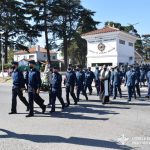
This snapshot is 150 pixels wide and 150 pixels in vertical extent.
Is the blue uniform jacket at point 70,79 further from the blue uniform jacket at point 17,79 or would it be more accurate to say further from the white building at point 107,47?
the white building at point 107,47

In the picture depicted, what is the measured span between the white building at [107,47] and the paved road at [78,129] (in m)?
18.1

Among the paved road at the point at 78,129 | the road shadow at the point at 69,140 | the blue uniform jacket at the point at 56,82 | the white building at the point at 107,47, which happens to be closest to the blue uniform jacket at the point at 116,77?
the paved road at the point at 78,129

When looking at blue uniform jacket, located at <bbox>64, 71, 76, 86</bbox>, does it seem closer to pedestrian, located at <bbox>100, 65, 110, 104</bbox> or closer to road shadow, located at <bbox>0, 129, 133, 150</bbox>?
pedestrian, located at <bbox>100, 65, 110, 104</bbox>

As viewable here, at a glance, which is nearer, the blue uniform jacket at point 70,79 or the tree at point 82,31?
the blue uniform jacket at point 70,79

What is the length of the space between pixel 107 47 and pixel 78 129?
22767 millimetres

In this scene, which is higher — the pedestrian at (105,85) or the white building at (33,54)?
the white building at (33,54)

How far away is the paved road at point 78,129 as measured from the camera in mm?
8359

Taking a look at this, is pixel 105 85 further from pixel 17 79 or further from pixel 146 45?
pixel 146 45

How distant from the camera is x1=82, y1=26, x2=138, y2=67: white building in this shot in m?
32.2

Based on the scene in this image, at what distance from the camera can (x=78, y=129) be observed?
10148 mm

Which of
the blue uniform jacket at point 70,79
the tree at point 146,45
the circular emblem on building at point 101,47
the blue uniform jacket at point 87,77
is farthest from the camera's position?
the tree at point 146,45

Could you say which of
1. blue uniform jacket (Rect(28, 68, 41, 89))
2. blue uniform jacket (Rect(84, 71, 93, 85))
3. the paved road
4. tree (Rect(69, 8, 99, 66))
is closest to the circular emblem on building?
blue uniform jacket (Rect(84, 71, 93, 85))

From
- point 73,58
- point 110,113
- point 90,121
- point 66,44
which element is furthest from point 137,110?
point 73,58

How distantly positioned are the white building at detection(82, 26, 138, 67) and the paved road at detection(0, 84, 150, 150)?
18.1 m
